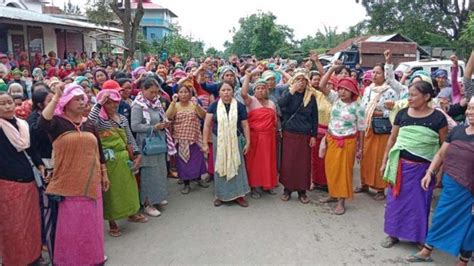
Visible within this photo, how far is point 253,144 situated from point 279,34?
33.4 metres

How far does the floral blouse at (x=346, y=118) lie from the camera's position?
16.6 feet

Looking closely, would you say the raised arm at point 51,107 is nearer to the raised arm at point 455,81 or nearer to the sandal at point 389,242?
the sandal at point 389,242

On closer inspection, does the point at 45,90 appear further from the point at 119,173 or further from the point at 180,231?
the point at 180,231

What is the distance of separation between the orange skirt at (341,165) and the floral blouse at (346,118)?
97 millimetres

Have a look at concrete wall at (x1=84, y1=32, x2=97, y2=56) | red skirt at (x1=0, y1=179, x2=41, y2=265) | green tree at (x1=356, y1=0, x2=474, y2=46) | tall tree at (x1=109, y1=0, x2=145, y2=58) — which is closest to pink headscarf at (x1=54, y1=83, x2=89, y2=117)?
red skirt at (x1=0, y1=179, x2=41, y2=265)

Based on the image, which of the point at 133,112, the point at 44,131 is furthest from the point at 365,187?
the point at 44,131

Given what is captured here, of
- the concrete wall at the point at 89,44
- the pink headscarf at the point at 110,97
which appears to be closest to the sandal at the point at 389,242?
the pink headscarf at the point at 110,97

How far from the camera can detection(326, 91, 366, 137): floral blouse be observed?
199 inches

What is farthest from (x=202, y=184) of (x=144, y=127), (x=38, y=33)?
(x=38, y=33)

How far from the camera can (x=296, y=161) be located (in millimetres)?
5547

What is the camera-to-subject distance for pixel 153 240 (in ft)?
14.6

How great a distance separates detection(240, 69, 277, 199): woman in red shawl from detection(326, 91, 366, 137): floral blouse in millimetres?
892

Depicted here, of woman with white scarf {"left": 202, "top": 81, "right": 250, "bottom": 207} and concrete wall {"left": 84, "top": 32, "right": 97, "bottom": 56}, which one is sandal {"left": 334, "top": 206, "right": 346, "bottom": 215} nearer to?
woman with white scarf {"left": 202, "top": 81, "right": 250, "bottom": 207}

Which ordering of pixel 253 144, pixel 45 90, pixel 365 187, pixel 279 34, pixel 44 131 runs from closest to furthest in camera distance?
pixel 44 131 < pixel 45 90 < pixel 253 144 < pixel 365 187 < pixel 279 34
